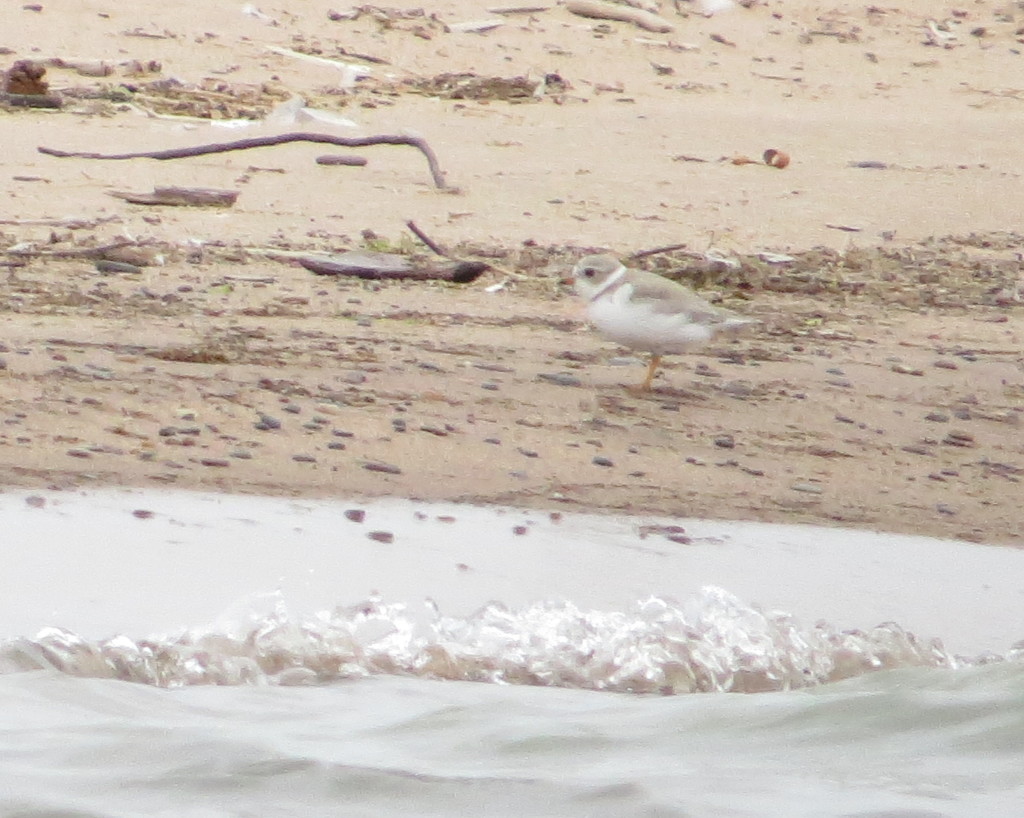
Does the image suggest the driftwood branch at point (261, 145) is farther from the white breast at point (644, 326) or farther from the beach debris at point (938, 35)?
the beach debris at point (938, 35)

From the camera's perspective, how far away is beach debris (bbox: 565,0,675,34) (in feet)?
47.8

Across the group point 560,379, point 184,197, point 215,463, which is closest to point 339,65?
point 184,197

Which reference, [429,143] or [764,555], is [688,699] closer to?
[764,555]

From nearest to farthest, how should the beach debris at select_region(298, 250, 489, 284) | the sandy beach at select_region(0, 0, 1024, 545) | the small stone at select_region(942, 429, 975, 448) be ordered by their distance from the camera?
the sandy beach at select_region(0, 0, 1024, 545)
the small stone at select_region(942, 429, 975, 448)
the beach debris at select_region(298, 250, 489, 284)

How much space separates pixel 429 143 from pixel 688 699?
6.21m

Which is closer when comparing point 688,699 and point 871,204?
point 688,699

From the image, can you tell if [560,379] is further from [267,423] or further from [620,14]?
[620,14]

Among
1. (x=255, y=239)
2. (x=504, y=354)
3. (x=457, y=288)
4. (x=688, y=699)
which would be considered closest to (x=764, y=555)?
(x=688, y=699)

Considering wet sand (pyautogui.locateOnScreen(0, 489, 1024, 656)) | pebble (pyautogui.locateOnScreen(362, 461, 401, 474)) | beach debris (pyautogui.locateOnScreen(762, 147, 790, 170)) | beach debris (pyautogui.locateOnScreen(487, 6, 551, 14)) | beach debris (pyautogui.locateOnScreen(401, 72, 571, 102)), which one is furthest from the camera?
beach debris (pyautogui.locateOnScreen(487, 6, 551, 14))

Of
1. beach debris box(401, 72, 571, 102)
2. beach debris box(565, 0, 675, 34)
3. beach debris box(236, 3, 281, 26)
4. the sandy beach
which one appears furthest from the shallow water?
beach debris box(565, 0, 675, 34)

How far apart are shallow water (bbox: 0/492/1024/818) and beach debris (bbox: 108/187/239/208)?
3.64 meters

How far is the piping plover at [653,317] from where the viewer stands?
6.77 metres

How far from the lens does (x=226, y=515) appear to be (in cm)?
521

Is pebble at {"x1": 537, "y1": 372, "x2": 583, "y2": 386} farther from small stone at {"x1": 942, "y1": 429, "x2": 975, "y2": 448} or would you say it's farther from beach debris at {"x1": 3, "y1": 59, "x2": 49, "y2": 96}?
beach debris at {"x1": 3, "y1": 59, "x2": 49, "y2": 96}
